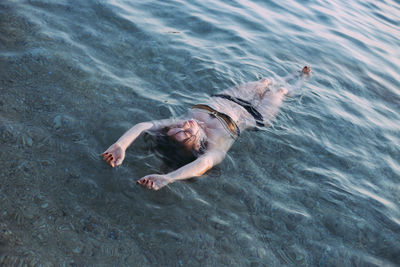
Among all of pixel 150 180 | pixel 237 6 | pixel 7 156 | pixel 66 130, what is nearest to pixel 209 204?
pixel 150 180

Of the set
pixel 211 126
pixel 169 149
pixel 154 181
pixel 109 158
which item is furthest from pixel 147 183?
pixel 211 126

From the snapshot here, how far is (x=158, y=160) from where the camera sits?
4332 mm

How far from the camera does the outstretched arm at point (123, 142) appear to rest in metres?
3.82

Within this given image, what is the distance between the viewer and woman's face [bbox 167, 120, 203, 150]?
4.43 meters

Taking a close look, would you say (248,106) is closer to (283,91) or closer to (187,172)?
(283,91)

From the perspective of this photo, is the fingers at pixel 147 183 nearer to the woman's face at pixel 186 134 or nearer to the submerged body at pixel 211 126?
the submerged body at pixel 211 126

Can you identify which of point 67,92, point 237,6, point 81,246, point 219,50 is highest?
point 237,6

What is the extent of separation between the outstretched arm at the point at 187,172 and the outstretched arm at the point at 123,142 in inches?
18.1

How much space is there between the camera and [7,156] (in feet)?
11.7

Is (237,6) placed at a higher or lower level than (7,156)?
higher

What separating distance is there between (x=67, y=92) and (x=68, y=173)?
1716 mm

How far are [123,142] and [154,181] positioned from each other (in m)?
0.75

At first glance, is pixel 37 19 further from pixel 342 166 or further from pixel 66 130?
pixel 342 166

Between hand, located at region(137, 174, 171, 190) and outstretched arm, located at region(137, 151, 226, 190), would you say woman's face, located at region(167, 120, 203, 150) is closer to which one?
outstretched arm, located at region(137, 151, 226, 190)
